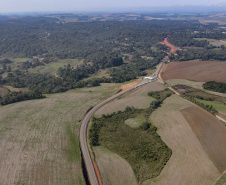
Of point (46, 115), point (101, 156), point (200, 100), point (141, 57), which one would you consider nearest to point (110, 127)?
point (101, 156)

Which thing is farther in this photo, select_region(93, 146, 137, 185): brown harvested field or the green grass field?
the green grass field

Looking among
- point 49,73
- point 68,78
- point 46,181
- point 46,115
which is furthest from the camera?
point 49,73

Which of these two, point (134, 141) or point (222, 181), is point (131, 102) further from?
point (222, 181)

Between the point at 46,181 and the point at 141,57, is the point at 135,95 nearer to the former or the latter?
the point at 46,181

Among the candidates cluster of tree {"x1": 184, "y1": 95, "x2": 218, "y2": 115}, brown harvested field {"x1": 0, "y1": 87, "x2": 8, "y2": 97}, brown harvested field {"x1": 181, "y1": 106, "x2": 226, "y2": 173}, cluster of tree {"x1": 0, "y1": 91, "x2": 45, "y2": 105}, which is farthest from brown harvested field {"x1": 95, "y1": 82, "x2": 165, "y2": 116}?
brown harvested field {"x1": 0, "y1": 87, "x2": 8, "y2": 97}

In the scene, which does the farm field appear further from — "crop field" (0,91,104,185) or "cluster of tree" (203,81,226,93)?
"crop field" (0,91,104,185)

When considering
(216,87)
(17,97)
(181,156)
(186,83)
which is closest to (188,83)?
(186,83)

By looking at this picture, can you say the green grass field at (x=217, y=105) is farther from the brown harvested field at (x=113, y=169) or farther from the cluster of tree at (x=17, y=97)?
the cluster of tree at (x=17, y=97)
